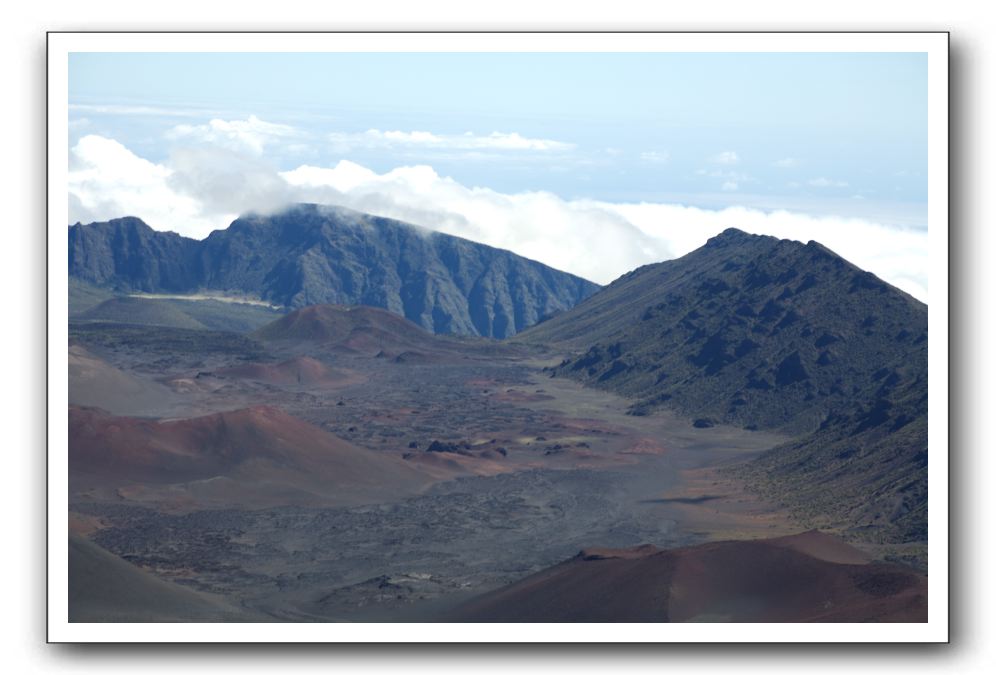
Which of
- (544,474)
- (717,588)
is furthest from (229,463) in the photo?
(717,588)

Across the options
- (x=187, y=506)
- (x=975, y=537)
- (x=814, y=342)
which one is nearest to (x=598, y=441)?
(x=814, y=342)

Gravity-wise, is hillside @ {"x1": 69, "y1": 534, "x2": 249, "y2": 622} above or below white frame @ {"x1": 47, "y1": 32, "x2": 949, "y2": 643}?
below

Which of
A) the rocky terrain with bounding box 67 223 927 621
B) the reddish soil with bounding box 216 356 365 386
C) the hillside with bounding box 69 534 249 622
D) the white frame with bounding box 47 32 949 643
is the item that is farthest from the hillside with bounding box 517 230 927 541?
the hillside with bounding box 69 534 249 622

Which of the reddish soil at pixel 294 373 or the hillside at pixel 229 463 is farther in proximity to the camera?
the reddish soil at pixel 294 373

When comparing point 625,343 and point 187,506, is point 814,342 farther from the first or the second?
point 187,506

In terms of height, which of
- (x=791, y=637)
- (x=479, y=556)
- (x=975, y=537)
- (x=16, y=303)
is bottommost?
(x=479, y=556)

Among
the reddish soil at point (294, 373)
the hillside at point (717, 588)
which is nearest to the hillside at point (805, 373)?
the hillside at point (717, 588)

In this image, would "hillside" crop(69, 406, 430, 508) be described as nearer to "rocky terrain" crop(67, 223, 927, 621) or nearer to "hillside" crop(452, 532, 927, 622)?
"rocky terrain" crop(67, 223, 927, 621)
